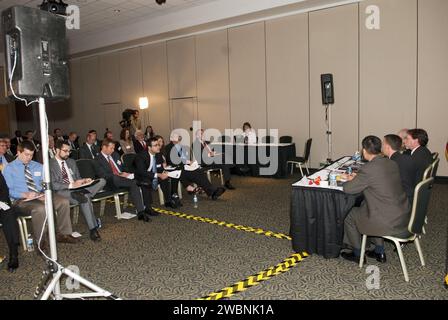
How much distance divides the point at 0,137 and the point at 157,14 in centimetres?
592

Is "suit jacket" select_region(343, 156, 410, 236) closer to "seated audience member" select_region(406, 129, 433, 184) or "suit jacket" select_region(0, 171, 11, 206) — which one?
"seated audience member" select_region(406, 129, 433, 184)

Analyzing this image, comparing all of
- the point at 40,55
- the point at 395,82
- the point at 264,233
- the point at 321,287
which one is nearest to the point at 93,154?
the point at 264,233

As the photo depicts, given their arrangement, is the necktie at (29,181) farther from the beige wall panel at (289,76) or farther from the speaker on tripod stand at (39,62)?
the beige wall panel at (289,76)

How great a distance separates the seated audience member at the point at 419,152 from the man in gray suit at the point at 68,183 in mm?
3839

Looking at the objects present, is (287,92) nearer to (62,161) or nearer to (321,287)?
(62,161)

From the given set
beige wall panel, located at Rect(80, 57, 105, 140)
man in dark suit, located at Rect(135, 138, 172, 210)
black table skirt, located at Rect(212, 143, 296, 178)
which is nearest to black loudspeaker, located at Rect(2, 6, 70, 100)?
man in dark suit, located at Rect(135, 138, 172, 210)

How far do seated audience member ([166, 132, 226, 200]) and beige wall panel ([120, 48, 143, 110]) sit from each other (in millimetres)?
6507

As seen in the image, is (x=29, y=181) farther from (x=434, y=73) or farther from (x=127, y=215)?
(x=434, y=73)

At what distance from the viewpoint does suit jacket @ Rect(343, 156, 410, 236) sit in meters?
3.23

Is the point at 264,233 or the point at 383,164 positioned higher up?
the point at 383,164

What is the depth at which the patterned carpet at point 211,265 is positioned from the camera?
318 cm

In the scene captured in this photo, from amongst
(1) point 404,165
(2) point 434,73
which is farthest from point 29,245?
(2) point 434,73

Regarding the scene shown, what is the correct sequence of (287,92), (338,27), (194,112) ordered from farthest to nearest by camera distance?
(194,112), (287,92), (338,27)
